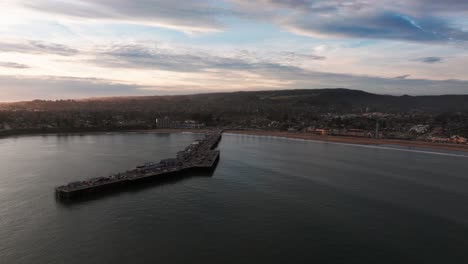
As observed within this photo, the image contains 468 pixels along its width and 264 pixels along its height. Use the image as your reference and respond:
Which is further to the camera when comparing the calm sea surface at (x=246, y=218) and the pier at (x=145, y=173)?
the pier at (x=145, y=173)

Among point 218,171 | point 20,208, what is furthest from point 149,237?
point 218,171

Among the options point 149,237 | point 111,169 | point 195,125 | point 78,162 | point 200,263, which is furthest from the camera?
point 195,125

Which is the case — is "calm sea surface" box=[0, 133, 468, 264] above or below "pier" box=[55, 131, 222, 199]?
below

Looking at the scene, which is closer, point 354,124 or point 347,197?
point 347,197

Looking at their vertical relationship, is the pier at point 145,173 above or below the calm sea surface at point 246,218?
above

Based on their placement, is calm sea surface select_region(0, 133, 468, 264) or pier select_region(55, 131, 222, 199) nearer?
calm sea surface select_region(0, 133, 468, 264)

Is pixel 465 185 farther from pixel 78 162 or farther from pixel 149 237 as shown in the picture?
pixel 78 162

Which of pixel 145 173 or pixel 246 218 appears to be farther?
pixel 145 173

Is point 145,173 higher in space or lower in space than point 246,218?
higher
